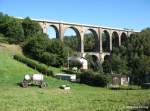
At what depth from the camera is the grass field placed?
19.1 metres

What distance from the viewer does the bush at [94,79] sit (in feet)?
175

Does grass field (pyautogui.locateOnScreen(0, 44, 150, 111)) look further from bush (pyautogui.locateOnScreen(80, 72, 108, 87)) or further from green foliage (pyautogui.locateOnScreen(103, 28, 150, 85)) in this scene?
green foliage (pyautogui.locateOnScreen(103, 28, 150, 85))

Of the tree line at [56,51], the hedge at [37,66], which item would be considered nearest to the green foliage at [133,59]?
the tree line at [56,51]

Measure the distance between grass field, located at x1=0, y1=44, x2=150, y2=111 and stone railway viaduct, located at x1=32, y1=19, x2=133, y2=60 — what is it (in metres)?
19.4

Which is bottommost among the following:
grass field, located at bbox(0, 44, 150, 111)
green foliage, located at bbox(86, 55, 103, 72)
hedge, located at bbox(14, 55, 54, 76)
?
grass field, located at bbox(0, 44, 150, 111)

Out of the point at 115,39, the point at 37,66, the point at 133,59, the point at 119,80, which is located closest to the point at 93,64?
the point at 133,59

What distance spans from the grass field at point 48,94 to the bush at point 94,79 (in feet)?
10.7

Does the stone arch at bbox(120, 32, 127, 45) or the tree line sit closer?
the tree line

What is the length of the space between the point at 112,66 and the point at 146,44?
47.6 ft

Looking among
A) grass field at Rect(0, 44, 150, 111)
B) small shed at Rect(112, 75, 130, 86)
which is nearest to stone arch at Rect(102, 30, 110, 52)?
grass field at Rect(0, 44, 150, 111)

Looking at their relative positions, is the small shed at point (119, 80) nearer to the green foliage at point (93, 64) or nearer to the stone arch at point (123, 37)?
the green foliage at point (93, 64)

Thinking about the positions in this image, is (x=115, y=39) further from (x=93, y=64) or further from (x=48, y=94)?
(x=48, y=94)

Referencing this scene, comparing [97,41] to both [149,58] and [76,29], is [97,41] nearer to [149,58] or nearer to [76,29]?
[76,29]

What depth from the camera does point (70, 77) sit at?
2362 inches
